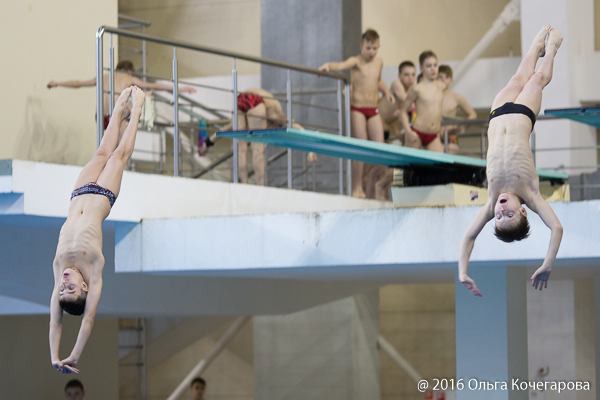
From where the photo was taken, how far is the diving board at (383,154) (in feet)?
15.9

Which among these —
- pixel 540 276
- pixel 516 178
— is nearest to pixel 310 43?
pixel 516 178

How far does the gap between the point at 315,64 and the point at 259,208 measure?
3.29 metres

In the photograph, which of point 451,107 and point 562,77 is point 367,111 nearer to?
point 451,107

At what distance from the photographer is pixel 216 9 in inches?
542

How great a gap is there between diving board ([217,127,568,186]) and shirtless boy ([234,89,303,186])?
5.05ft

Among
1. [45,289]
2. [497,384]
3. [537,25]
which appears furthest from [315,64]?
[497,384]

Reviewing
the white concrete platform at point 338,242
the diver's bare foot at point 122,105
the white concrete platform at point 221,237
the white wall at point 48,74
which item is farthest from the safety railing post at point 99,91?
the white wall at point 48,74

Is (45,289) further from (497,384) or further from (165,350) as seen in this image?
(165,350)

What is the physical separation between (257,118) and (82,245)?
3.49 meters

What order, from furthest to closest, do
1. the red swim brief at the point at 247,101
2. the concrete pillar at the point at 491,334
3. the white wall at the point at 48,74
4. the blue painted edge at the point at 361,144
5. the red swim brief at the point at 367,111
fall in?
the red swim brief at the point at 367,111 → the red swim brief at the point at 247,101 → the white wall at the point at 48,74 → the concrete pillar at the point at 491,334 → the blue painted edge at the point at 361,144

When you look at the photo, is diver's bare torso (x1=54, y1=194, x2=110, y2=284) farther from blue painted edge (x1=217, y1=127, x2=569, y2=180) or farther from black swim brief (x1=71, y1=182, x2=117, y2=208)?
blue painted edge (x1=217, y1=127, x2=569, y2=180)

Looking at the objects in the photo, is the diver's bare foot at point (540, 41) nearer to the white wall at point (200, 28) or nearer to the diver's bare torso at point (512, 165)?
the diver's bare torso at point (512, 165)

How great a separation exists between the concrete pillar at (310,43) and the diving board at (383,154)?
3484 millimetres

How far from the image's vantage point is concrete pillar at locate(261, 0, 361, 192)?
382 inches
